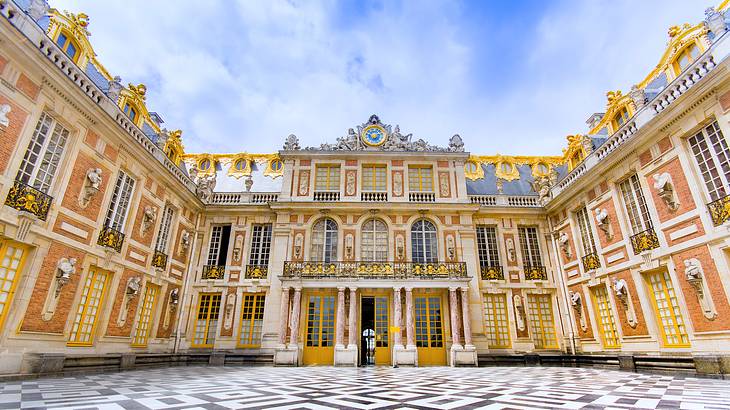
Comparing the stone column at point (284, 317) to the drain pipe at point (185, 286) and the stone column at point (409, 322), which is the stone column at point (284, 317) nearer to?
the drain pipe at point (185, 286)

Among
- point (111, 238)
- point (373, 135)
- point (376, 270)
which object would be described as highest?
point (373, 135)

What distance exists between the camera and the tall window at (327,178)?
18.4 meters

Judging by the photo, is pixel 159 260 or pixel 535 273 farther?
pixel 535 273

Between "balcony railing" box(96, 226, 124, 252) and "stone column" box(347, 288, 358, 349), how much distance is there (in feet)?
28.9

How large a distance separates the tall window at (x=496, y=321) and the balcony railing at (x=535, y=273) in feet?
5.18

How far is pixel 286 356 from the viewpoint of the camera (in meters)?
14.5

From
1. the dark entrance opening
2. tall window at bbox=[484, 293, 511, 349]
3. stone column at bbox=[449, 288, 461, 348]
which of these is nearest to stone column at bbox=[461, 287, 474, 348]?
stone column at bbox=[449, 288, 461, 348]

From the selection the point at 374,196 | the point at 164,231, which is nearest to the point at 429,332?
the point at 374,196

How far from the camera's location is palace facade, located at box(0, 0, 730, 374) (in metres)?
9.17

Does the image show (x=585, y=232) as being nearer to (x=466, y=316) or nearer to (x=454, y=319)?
(x=466, y=316)

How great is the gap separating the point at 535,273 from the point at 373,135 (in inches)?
425

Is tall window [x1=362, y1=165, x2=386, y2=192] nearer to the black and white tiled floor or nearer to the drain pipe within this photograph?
the drain pipe

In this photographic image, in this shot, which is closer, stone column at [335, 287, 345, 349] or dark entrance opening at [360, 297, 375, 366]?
stone column at [335, 287, 345, 349]

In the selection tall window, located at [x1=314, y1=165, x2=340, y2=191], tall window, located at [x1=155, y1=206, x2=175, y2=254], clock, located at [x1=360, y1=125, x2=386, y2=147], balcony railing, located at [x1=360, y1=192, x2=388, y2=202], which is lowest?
tall window, located at [x1=155, y1=206, x2=175, y2=254]
